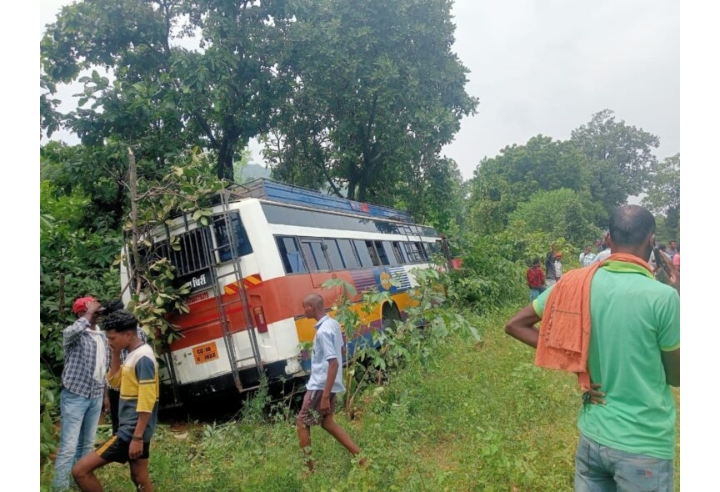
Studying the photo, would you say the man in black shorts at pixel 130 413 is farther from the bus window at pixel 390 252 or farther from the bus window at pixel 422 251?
the bus window at pixel 422 251

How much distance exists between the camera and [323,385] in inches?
169

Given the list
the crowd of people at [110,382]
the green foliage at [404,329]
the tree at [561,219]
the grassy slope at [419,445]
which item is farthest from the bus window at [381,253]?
the tree at [561,219]

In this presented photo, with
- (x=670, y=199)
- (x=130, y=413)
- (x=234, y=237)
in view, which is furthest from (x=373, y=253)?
(x=130, y=413)

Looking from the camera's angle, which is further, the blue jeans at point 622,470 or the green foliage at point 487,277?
the green foliage at point 487,277

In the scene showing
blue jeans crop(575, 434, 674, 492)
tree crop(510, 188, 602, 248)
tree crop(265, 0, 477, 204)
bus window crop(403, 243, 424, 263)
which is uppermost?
tree crop(265, 0, 477, 204)

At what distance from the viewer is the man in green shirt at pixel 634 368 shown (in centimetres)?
Answer: 198

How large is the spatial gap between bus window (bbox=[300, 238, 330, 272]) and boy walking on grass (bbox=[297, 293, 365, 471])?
227 cm

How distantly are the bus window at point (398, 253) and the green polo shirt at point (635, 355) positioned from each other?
8328mm

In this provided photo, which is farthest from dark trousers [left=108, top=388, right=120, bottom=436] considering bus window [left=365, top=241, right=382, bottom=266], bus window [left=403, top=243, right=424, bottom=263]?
bus window [left=403, top=243, right=424, bottom=263]

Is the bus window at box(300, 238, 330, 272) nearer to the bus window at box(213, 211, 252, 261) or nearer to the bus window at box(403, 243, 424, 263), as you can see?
the bus window at box(213, 211, 252, 261)

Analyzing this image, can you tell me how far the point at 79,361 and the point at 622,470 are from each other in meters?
3.97

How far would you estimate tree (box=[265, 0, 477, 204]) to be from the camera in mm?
12461

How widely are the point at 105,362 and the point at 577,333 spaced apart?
3915mm

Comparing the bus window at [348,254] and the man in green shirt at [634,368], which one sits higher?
the bus window at [348,254]
